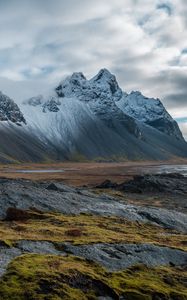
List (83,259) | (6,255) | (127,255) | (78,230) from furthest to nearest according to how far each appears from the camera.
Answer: (78,230)
(127,255)
(83,259)
(6,255)

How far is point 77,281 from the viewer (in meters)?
27.2

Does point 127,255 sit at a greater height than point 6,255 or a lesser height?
lesser

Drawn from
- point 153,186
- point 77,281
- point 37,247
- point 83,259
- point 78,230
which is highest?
point 37,247

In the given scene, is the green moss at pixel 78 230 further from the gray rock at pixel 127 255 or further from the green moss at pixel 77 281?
the green moss at pixel 77 281

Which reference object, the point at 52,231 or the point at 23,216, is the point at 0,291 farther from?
the point at 23,216

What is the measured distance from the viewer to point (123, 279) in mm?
29312

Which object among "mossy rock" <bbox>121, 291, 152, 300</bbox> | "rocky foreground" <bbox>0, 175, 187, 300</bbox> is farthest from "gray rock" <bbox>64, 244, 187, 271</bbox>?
"mossy rock" <bbox>121, 291, 152, 300</bbox>

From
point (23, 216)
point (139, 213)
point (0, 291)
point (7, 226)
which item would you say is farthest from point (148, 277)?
point (139, 213)

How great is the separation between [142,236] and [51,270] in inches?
707

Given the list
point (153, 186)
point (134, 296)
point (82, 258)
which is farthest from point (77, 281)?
point (153, 186)

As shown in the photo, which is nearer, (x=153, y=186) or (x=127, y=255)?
(x=127, y=255)

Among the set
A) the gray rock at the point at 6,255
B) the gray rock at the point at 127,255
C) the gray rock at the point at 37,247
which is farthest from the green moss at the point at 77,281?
the gray rock at the point at 37,247

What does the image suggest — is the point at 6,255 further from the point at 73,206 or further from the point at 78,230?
the point at 73,206

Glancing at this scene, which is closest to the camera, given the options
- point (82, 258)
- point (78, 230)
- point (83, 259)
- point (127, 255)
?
point (83, 259)
